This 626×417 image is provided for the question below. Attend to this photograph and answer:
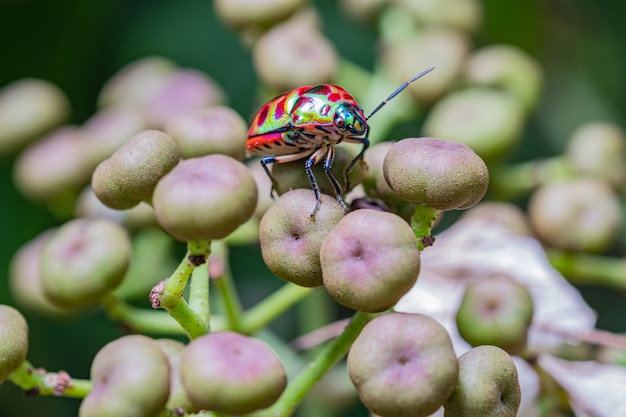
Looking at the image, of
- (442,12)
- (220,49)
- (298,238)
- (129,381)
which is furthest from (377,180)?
(220,49)

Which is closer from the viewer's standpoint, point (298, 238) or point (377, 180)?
point (298, 238)

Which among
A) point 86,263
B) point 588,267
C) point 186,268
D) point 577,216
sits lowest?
point 588,267

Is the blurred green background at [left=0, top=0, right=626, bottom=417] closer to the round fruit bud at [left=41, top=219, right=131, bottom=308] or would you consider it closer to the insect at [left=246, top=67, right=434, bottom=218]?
the round fruit bud at [left=41, top=219, right=131, bottom=308]

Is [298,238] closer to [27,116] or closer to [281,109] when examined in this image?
[281,109]

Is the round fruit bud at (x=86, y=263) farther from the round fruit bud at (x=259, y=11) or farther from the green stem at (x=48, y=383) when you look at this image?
the round fruit bud at (x=259, y=11)

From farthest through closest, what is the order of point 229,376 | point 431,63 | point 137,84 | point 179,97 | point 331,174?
point 137,84 → point 179,97 → point 431,63 → point 331,174 → point 229,376

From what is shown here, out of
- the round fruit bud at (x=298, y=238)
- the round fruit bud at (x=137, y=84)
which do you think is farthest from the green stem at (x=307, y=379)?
the round fruit bud at (x=137, y=84)

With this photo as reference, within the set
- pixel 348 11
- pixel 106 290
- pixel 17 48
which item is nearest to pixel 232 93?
pixel 348 11
